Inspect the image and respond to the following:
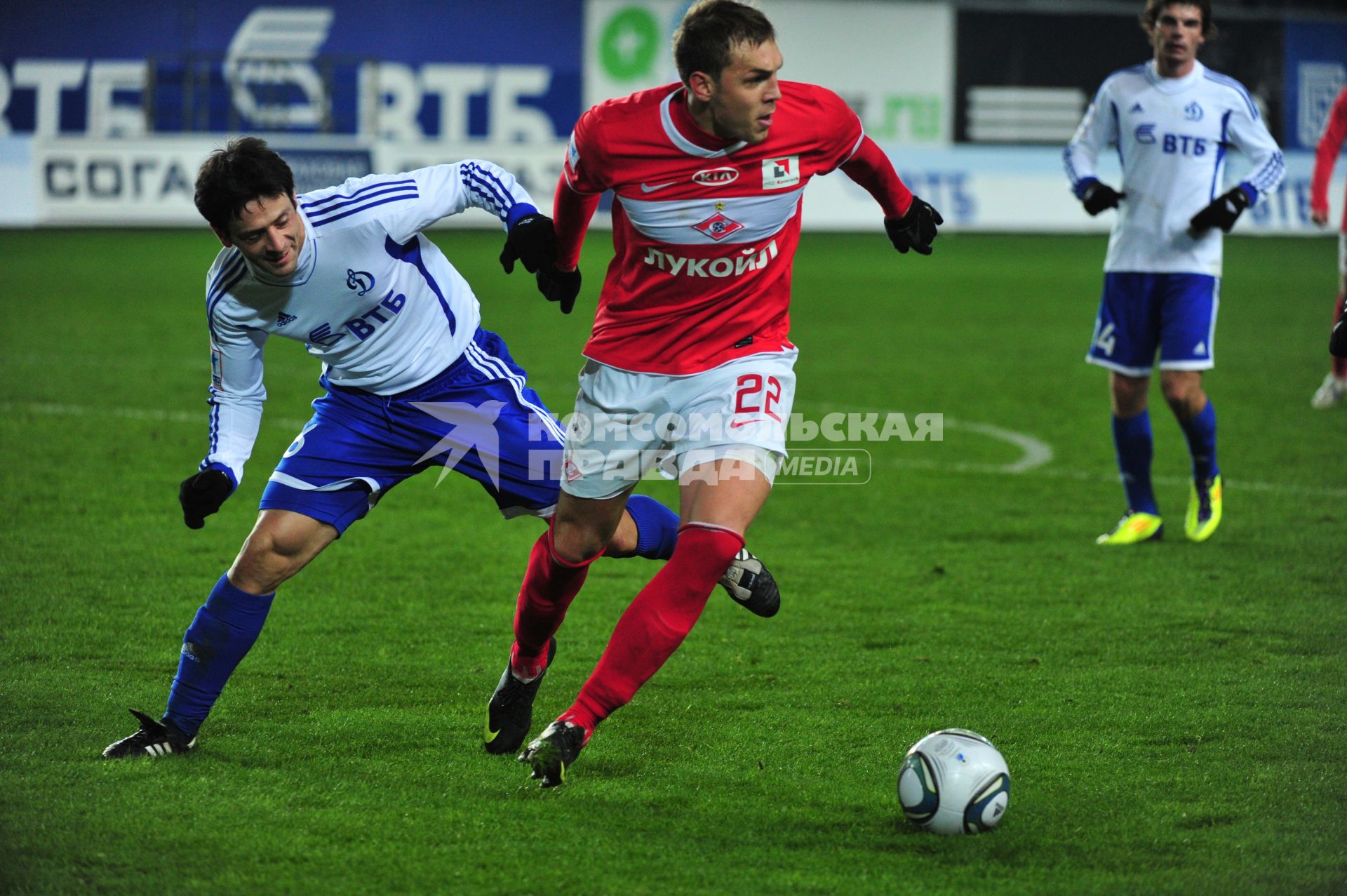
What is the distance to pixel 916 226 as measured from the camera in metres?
4.13

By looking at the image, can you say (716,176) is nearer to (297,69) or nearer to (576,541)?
(576,541)

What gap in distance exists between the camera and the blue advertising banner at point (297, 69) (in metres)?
26.0

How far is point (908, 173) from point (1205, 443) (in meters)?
17.1

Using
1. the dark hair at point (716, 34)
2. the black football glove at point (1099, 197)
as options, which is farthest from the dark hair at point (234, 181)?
the black football glove at point (1099, 197)

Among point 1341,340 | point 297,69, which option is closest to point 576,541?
point 1341,340

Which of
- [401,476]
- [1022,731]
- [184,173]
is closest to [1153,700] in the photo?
[1022,731]

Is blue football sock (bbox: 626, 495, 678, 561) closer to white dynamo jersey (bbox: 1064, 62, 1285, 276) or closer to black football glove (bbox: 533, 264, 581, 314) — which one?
black football glove (bbox: 533, 264, 581, 314)

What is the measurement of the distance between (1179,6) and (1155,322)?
1.35 metres

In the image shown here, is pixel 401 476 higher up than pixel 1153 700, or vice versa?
pixel 401 476

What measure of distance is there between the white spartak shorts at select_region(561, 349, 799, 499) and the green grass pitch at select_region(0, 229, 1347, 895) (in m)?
0.79

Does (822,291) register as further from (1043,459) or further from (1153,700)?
(1153,700)

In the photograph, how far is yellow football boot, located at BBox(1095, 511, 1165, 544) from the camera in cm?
648

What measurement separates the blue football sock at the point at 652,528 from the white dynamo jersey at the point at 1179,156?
3.00 metres

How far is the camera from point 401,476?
4.12 m
